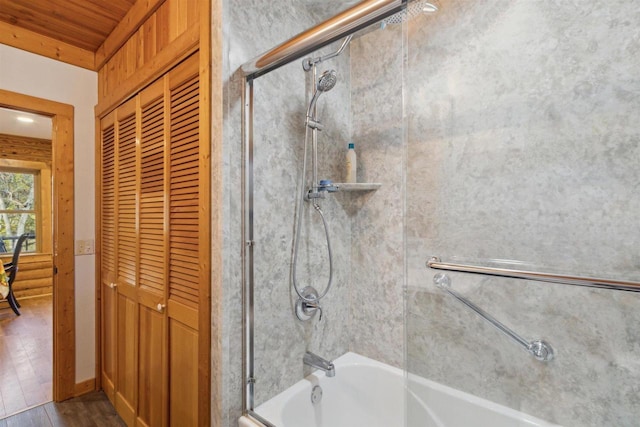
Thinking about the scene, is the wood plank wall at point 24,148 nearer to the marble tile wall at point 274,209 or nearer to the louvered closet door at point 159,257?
the louvered closet door at point 159,257

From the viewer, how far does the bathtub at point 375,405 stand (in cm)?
133

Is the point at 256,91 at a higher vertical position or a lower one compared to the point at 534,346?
higher

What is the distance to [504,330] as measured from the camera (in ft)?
4.41

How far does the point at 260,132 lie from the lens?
1402mm

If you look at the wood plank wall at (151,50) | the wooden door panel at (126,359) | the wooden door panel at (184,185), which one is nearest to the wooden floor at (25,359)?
the wooden door panel at (126,359)

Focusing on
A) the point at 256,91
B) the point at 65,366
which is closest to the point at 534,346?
the point at 256,91

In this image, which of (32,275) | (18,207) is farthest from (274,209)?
(18,207)

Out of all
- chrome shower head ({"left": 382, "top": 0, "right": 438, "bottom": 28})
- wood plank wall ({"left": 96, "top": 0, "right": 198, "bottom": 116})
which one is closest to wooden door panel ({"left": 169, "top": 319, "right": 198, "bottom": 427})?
wood plank wall ({"left": 96, "top": 0, "right": 198, "bottom": 116})

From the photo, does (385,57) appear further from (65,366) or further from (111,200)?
(65,366)

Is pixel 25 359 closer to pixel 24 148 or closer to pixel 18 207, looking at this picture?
pixel 18 207

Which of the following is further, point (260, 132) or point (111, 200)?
point (111, 200)

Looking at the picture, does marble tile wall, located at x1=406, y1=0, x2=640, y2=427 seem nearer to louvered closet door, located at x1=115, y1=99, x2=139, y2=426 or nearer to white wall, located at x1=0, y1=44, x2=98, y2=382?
louvered closet door, located at x1=115, y1=99, x2=139, y2=426

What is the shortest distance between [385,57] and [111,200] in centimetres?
213

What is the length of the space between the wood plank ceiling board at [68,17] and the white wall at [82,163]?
21 centimetres
